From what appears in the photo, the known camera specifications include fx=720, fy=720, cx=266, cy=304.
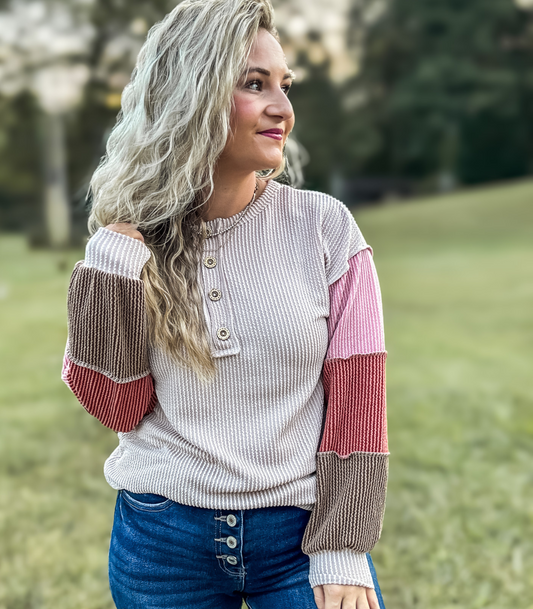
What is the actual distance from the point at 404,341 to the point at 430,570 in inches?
142

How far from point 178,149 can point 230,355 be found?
37cm

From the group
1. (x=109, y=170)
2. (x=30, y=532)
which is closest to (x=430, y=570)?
(x=30, y=532)

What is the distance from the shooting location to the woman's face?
4.04ft

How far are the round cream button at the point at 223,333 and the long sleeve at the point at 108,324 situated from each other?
126 millimetres

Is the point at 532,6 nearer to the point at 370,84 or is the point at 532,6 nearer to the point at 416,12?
the point at 416,12

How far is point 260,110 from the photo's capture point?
48.6 inches

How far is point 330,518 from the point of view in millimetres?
1195

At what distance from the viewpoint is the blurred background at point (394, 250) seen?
279cm

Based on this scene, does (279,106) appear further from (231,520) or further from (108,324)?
(231,520)

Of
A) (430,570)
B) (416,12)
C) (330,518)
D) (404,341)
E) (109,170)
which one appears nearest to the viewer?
(330,518)

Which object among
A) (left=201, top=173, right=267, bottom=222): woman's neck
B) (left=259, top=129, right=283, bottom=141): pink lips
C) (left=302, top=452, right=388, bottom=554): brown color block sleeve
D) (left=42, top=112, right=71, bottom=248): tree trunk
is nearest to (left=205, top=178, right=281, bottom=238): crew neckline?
(left=201, top=173, right=267, bottom=222): woman's neck

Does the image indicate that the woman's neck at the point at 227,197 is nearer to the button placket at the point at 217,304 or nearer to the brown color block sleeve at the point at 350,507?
the button placket at the point at 217,304

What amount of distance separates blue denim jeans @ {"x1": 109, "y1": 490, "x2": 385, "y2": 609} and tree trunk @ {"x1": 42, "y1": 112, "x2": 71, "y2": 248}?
386 cm

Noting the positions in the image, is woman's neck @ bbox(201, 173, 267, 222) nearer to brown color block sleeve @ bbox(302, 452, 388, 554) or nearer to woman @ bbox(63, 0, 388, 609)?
woman @ bbox(63, 0, 388, 609)
